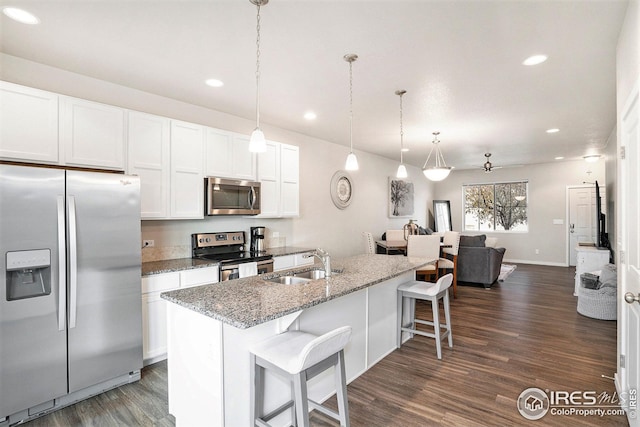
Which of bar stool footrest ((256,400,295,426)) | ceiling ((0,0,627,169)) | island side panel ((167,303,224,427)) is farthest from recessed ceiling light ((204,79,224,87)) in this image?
bar stool footrest ((256,400,295,426))

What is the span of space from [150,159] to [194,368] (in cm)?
213

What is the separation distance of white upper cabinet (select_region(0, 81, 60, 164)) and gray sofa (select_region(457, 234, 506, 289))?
19.8 feet

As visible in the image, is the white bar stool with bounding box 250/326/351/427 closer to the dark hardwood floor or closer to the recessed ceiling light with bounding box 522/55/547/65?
the dark hardwood floor

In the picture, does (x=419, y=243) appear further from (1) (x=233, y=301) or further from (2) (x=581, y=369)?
(1) (x=233, y=301)

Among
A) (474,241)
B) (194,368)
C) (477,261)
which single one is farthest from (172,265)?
(474,241)

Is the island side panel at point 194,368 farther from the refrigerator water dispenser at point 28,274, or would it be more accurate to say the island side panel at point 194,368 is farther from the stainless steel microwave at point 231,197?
the stainless steel microwave at point 231,197

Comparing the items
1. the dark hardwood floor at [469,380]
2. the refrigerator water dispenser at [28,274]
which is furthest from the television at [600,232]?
the refrigerator water dispenser at [28,274]

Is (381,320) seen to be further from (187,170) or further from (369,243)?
(369,243)

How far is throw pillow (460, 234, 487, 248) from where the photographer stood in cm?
610

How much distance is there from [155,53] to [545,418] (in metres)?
3.86

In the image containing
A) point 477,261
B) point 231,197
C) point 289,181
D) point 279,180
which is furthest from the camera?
point 477,261

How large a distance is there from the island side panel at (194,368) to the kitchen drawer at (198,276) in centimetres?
109

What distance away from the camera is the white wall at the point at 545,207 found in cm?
813

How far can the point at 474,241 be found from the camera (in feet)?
20.2
